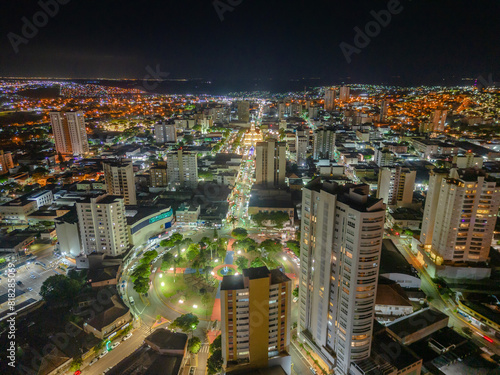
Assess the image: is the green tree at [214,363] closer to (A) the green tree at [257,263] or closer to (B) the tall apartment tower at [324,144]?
(A) the green tree at [257,263]

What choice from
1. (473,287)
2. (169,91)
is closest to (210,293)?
(473,287)

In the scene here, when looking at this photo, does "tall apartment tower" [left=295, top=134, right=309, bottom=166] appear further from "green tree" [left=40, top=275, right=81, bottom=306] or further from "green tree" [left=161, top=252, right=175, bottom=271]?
"green tree" [left=40, top=275, right=81, bottom=306]

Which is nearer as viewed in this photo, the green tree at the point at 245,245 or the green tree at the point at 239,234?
the green tree at the point at 245,245

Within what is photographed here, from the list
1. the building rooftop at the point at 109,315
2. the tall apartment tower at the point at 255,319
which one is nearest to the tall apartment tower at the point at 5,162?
the building rooftop at the point at 109,315

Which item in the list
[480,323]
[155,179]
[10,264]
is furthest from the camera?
[155,179]

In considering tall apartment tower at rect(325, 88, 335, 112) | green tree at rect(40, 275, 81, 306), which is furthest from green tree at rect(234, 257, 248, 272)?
tall apartment tower at rect(325, 88, 335, 112)

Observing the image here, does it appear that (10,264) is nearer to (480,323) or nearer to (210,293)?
(210,293)

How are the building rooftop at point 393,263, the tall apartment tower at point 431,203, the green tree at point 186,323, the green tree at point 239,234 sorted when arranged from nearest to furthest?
the green tree at point 186,323 → the building rooftop at point 393,263 → the tall apartment tower at point 431,203 → the green tree at point 239,234
